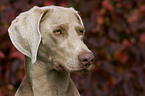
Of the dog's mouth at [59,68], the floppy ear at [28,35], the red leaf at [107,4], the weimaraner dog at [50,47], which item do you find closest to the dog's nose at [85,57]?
the weimaraner dog at [50,47]

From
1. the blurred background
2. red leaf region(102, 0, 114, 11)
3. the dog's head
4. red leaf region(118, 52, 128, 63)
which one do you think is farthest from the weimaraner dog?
red leaf region(118, 52, 128, 63)

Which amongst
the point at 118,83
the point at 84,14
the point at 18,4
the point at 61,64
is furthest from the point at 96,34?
the point at 61,64

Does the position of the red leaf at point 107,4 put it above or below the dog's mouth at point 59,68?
below

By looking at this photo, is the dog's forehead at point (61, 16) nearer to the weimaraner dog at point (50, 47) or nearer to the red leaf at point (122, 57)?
the weimaraner dog at point (50, 47)

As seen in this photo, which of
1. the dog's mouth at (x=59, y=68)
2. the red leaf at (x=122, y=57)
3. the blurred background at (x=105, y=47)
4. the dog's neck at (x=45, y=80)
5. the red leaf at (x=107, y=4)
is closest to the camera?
the dog's mouth at (x=59, y=68)

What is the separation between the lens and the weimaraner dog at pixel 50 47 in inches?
70.4

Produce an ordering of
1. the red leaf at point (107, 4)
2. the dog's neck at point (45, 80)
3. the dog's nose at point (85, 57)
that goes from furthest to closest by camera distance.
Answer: the red leaf at point (107, 4) < the dog's neck at point (45, 80) < the dog's nose at point (85, 57)

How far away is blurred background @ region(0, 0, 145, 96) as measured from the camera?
336 centimetres

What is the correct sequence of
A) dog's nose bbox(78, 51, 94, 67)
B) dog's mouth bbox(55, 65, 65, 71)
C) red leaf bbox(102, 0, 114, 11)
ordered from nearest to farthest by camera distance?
dog's nose bbox(78, 51, 94, 67), dog's mouth bbox(55, 65, 65, 71), red leaf bbox(102, 0, 114, 11)

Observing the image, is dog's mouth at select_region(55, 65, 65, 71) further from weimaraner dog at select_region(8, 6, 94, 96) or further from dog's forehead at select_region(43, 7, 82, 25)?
dog's forehead at select_region(43, 7, 82, 25)

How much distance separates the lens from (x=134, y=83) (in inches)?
142

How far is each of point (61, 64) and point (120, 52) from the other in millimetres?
1892

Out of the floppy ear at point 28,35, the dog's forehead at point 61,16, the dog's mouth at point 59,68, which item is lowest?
the dog's mouth at point 59,68

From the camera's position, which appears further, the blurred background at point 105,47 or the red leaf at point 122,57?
the red leaf at point 122,57
